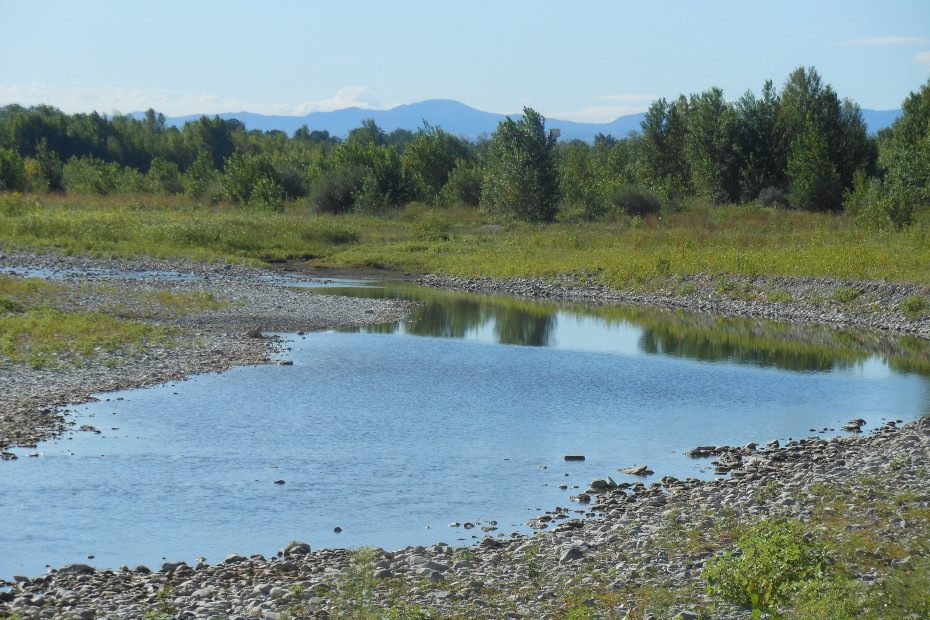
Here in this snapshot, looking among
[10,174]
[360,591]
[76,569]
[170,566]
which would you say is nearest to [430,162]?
[10,174]

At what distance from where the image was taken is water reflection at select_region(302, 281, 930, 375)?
90.9ft

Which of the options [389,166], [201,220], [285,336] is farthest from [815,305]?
[389,166]

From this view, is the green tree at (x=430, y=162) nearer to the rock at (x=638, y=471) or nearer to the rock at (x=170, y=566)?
the rock at (x=638, y=471)

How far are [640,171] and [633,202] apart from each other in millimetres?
16016

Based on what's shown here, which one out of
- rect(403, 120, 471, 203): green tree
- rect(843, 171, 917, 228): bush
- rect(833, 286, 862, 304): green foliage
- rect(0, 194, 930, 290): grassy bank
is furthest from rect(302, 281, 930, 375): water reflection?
rect(403, 120, 471, 203): green tree

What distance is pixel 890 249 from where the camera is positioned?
39125 millimetres

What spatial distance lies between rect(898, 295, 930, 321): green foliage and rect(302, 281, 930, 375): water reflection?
77.1 inches

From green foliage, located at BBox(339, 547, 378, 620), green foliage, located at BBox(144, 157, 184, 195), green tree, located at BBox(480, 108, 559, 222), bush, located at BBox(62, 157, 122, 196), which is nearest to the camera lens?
green foliage, located at BBox(339, 547, 378, 620)

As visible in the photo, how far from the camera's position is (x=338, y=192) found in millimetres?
78625

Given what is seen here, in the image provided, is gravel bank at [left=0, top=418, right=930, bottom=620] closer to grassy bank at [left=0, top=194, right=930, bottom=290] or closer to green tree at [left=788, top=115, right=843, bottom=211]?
grassy bank at [left=0, top=194, right=930, bottom=290]

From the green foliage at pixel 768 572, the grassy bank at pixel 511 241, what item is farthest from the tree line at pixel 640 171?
the green foliage at pixel 768 572

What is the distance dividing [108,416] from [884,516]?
1428 cm

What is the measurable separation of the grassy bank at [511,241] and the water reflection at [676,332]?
5602mm

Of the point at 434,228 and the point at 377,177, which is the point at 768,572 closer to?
the point at 434,228
